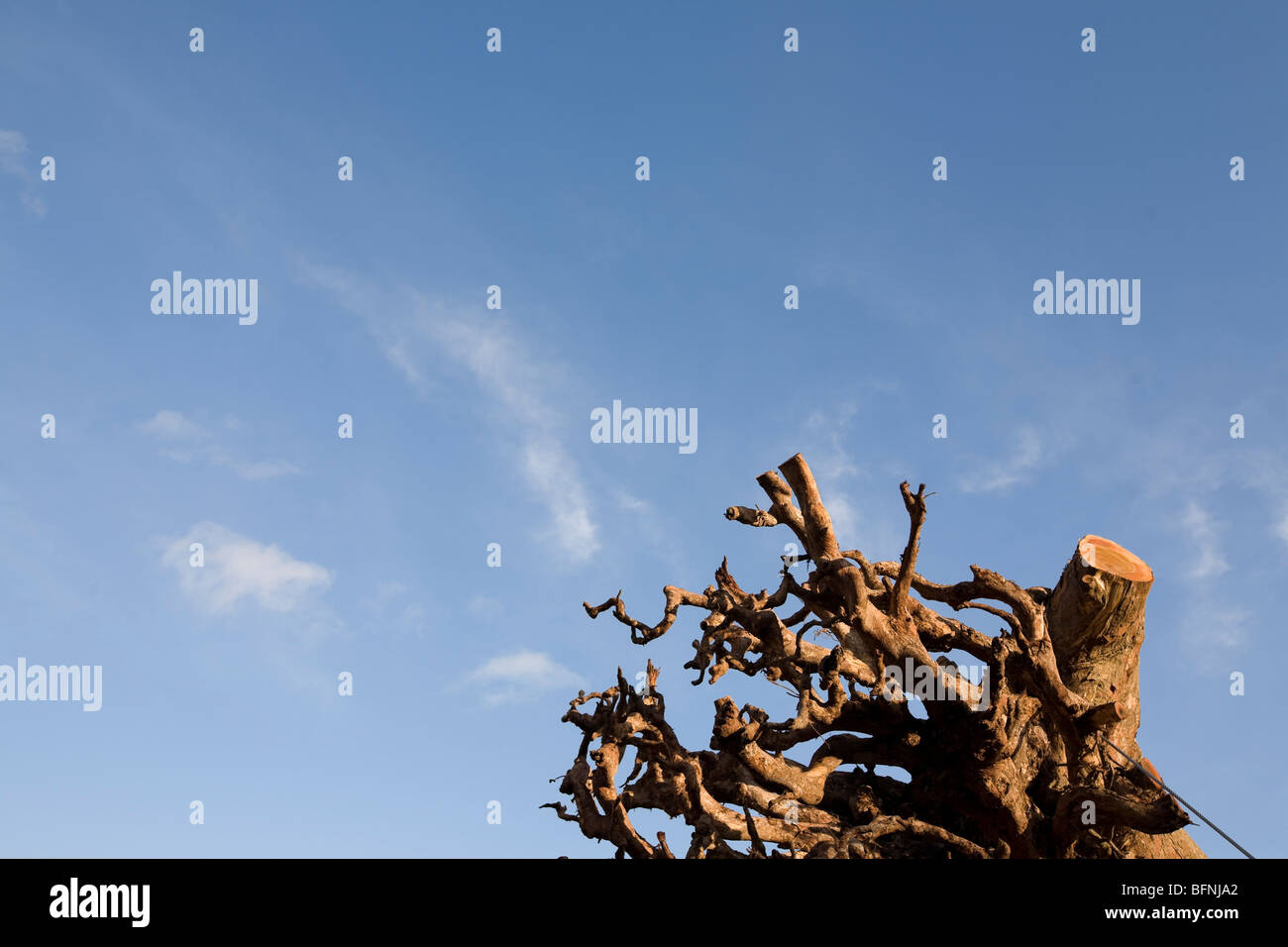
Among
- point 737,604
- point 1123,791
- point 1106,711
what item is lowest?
point 1123,791

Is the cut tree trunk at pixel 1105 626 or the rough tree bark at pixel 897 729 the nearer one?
the rough tree bark at pixel 897 729

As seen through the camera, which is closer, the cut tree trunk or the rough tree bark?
Answer: the rough tree bark

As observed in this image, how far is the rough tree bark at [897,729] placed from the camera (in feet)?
35.4

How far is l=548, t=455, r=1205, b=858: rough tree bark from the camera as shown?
35.4ft

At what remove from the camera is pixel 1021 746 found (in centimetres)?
1177

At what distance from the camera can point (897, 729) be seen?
12.1m

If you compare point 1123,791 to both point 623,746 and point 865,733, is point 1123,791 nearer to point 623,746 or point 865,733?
point 865,733
